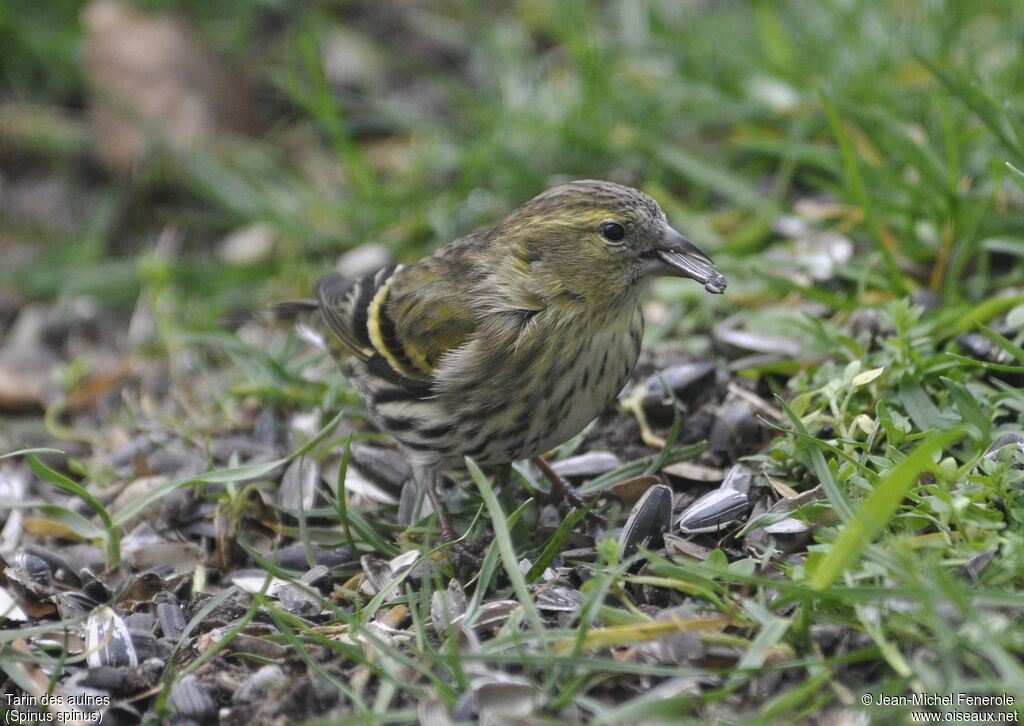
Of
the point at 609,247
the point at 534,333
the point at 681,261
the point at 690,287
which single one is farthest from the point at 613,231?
the point at 690,287

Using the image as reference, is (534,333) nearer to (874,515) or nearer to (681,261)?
(681,261)

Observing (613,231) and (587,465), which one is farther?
(587,465)

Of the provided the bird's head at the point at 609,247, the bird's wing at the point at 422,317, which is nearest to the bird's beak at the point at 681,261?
the bird's head at the point at 609,247

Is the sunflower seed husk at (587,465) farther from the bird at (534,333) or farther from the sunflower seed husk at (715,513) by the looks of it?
the sunflower seed husk at (715,513)

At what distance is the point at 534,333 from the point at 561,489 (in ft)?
1.55

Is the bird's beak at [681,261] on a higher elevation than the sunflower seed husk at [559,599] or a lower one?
higher

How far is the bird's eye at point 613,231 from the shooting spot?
10.2ft

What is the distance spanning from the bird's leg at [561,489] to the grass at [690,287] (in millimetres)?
113

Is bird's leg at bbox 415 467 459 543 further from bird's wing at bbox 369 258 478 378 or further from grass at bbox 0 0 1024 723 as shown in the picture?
bird's wing at bbox 369 258 478 378

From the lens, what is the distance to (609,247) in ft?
10.2

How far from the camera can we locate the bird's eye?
10.2 ft

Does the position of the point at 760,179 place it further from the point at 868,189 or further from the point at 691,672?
the point at 691,672

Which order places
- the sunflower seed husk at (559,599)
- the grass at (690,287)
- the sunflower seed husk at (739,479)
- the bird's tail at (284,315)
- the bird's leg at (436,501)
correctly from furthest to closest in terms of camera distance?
1. the bird's tail at (284,315)
2. the bird's leg at (436,501)
3. the sunflower seed husk at (739,479)
4. the sunflower seed husk at (559,599)
5. the grass at (690,287)

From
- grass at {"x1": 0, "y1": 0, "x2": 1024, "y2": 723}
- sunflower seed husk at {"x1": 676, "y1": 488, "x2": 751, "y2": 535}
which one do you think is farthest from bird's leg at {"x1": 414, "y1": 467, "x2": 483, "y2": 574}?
sunflower seed husk at {"x1": 676, "y1": 488, "x2": 751, "y2": 535}
